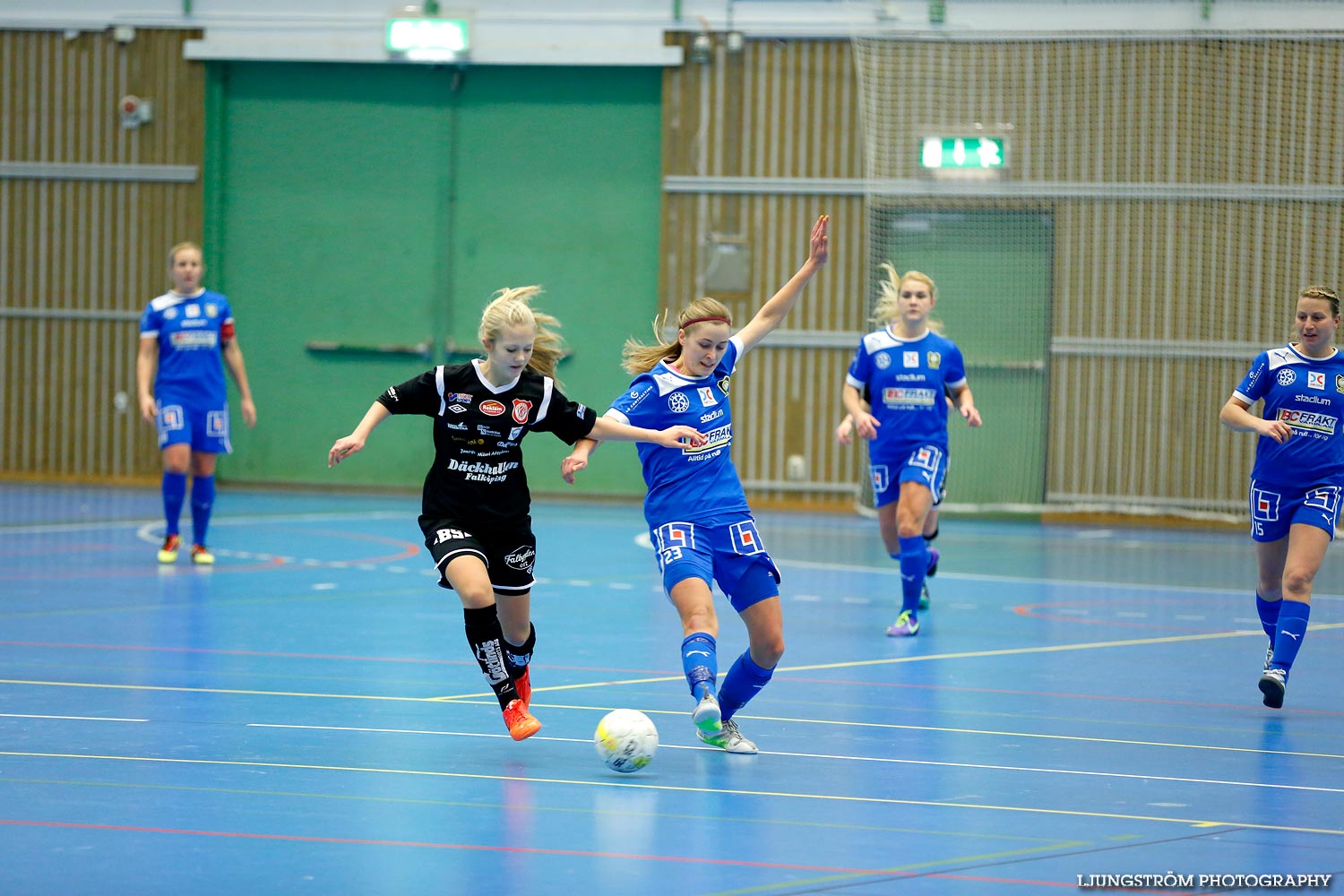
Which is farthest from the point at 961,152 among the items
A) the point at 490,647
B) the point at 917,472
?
the point at 490,647

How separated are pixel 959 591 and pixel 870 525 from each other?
6223 millimetres

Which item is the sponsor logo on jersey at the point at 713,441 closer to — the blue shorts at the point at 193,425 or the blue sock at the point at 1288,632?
the blue sock at the point at 1288,632

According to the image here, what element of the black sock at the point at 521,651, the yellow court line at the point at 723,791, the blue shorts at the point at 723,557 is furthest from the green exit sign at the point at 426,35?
the yellow court line at the point at 723,791

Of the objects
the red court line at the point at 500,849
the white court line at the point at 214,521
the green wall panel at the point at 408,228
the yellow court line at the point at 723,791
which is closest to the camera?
the red court line at the point at 500,849

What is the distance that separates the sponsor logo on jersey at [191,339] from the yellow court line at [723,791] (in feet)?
23.8

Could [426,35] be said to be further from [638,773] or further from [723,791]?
[723,791]

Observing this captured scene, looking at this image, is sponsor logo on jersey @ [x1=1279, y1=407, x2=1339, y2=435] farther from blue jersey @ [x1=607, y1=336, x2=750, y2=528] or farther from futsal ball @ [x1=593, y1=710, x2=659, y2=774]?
futsal ball @ [x1=593, y1=710, x2=659, y2=774]

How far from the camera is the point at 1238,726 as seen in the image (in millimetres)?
7375

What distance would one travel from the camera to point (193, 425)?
12922mm

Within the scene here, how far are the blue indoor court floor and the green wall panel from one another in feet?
28.8

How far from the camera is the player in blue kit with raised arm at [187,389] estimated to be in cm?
1288

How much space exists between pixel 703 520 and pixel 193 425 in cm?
735

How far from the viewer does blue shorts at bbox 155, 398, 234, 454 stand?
42.1ft

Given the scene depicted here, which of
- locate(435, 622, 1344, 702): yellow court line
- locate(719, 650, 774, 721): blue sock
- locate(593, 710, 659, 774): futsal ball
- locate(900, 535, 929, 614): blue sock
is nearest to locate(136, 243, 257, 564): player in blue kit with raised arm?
locate(900, 535, 929, 614): blue sock
